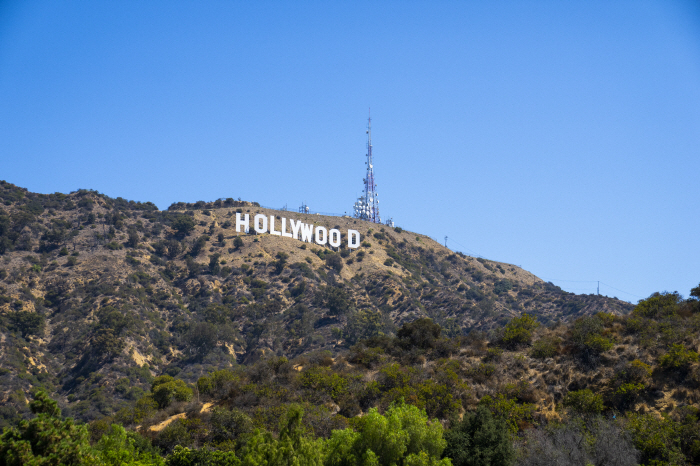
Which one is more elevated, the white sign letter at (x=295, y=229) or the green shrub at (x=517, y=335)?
the white sign letter at (x=295, y=229)

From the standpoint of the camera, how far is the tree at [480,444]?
2830cm

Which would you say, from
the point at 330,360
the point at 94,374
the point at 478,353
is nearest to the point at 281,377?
the point at 330,360

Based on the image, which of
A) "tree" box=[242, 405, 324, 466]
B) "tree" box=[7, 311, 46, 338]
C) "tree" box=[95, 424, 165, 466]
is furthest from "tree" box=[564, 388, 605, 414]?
"tree" box=[7, 311, 46, 338]

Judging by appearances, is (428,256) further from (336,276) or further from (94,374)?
(94,374)

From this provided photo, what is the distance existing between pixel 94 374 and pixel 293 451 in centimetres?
5637

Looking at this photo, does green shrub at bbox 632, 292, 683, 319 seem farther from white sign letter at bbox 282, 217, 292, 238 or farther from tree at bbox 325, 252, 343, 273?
white sign letter at bbox 282, 217, 292, 238

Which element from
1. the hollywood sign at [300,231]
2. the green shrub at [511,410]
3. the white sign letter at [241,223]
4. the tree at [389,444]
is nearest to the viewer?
the tree at [389,444]

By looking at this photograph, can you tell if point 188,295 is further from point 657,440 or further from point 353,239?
point 657,440

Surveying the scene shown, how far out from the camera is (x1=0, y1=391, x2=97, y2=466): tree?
21188 millimetres

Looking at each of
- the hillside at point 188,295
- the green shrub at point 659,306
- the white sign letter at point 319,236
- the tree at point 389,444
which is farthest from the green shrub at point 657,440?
→ the white sign letter at point 319,236

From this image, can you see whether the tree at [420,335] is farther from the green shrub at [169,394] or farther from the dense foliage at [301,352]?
the green shrub at [169,394]

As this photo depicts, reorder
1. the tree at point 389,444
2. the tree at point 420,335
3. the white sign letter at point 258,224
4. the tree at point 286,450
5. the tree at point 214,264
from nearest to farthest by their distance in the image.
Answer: the tree at point 286,450 → the tree at point 389,444 → the tree at point 420,335 → the tree at point 214,264 → the white sign letter at point 258,224

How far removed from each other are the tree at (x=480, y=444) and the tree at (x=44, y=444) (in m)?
16.0

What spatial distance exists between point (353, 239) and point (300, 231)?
1127cm
